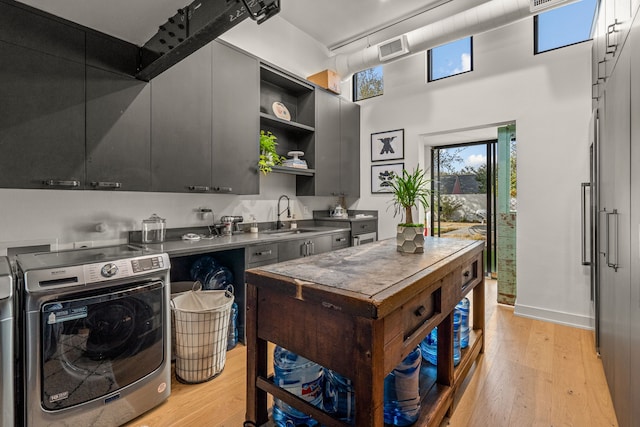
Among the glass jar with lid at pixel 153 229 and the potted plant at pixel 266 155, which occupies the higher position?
the potted plant at pixel 266 155

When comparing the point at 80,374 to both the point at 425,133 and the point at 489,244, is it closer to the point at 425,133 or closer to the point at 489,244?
the point at 425,133

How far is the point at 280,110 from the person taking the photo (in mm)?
3803

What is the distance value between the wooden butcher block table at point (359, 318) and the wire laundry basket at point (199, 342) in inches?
35.3

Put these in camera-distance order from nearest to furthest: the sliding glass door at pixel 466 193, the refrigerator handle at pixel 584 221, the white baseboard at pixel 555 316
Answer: the refrigerator handle at pixel 584 221 < the white baseboard at pixel 555 316 < the sliding glass door at pixel 466 193

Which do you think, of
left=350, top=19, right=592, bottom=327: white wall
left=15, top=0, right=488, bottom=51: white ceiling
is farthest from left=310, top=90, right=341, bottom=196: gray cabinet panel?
left=350, top=19, right=592, bottom=327: white wall

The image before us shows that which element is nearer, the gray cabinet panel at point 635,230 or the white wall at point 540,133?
the gray cabinet panel at point 635,230

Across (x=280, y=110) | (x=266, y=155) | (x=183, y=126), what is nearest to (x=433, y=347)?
(x=266, y=155)

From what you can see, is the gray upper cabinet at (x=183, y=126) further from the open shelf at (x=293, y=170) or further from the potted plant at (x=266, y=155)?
the open shelf at (x=293, y=170)

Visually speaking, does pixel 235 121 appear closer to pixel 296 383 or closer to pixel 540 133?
pixel 296 383

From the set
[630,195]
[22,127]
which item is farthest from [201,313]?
[630,195]

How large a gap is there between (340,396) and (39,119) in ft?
7.74

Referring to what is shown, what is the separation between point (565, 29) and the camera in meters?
3.30

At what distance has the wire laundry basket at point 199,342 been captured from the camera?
216cm

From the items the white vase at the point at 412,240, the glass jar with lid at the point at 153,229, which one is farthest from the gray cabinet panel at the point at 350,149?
the white vase at the point at 412,240
